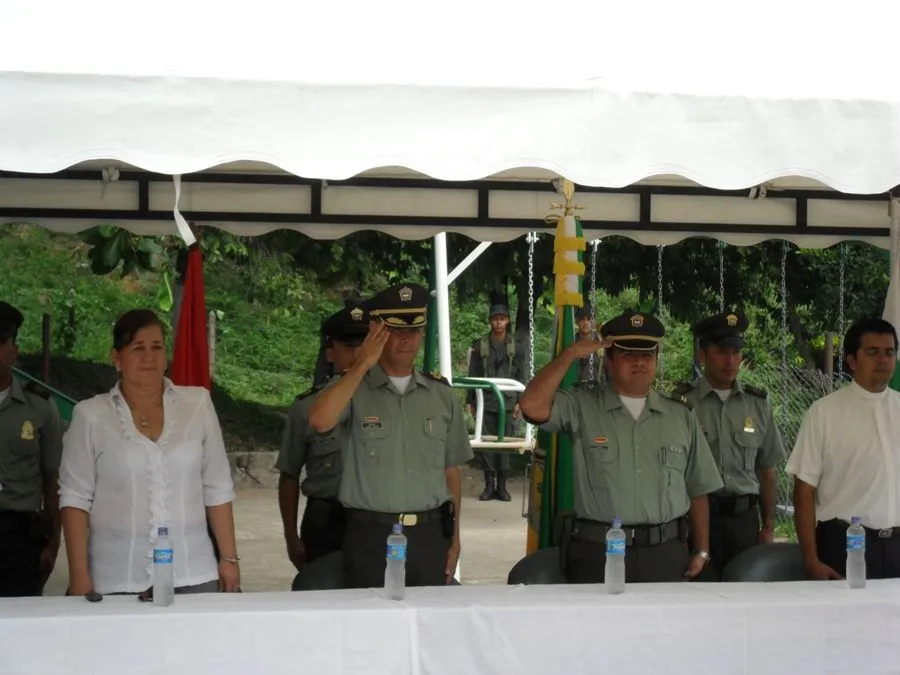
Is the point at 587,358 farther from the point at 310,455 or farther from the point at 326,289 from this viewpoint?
the point at 310,455

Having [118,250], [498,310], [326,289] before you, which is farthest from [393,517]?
[326,289]

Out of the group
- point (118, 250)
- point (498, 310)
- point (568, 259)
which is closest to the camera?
point (568, 259)

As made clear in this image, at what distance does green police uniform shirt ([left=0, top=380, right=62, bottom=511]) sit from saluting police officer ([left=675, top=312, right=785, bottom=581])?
9.03 feet

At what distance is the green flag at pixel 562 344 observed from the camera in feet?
16.2

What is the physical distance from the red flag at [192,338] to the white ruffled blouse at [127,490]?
2.90 feet

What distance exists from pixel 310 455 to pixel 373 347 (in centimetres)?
136

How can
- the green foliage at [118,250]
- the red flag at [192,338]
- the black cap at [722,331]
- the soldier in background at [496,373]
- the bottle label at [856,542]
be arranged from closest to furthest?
the bottle label at [856,542] → the red flag at [192,338] → the black cap at [722,331] → the green foliage at [118,250] → the soldier in background at [496,373]

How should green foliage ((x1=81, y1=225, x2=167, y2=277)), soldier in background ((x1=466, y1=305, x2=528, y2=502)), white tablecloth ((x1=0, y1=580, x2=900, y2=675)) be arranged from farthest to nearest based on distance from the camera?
soldier in background ((x1=466, y1=305, x2=528, y2=502)) < green foliage ((x1=81, y1=225, x2=167, y2=277)) < white tablecloth ((x1=0, y1=580, x2=900, y2=675))

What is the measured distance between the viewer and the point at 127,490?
3.57 m

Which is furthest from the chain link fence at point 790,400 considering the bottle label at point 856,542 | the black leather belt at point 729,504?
the bottle label at point 856,542

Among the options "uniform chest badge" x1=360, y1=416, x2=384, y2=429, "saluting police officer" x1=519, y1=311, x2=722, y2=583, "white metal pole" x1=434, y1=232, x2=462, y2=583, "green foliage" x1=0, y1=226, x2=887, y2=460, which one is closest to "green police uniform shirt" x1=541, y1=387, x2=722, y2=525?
"saluting police officer" x1=519, y1=311, x2=722, y2=583

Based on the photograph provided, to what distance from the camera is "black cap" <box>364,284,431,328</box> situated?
13.5 feet

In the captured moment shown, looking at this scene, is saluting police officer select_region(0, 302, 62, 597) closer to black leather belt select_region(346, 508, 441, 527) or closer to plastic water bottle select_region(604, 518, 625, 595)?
black leather belt select_region(346, 508, 441, 527)

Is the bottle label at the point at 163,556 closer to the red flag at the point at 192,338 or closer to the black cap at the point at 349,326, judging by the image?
the red flag at the point at 192,338
